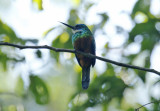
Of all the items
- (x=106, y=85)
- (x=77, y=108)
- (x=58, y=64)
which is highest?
(x=58, y=64)

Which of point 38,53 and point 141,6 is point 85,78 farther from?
point 141,6

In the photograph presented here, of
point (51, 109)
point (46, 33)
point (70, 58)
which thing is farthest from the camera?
point (51, 109)

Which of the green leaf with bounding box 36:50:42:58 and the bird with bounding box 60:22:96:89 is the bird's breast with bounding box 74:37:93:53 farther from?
the green leaf with bounding box 36:50:42:58

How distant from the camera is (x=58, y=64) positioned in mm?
3934

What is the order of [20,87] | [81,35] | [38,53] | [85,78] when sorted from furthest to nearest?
[20,87] → [81,35] → [38,53] → [85,78]

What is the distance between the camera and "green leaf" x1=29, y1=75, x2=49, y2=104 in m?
3.58

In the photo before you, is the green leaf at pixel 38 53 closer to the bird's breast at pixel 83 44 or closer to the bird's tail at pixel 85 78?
the bird's breast at pixel 83 44

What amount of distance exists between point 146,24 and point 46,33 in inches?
47.4

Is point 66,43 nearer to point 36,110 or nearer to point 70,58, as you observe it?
point 70,58

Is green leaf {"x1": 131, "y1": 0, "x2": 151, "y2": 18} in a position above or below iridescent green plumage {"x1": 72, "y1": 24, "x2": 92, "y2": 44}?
above

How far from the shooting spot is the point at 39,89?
362 cm

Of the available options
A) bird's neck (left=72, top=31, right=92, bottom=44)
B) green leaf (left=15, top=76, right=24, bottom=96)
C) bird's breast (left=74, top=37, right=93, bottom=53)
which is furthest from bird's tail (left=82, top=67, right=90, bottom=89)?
green leaf (left=15, top=76, right=24, bottom=96)

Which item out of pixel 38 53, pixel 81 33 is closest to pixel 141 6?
pixel 81 33

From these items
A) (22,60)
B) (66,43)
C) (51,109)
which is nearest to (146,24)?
(66,43)
